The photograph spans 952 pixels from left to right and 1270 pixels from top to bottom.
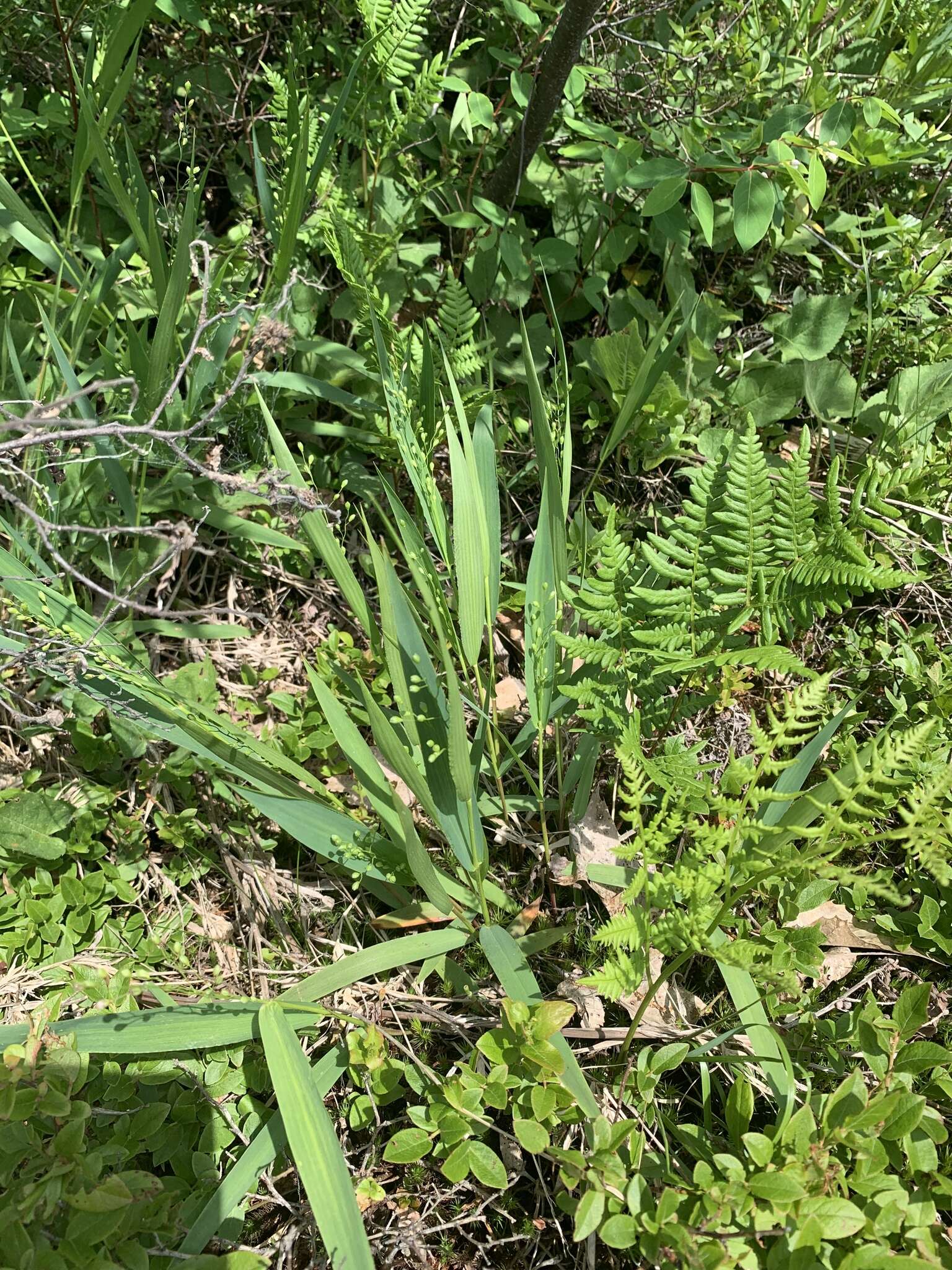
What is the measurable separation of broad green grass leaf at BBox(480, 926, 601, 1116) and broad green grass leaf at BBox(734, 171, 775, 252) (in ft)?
4.33

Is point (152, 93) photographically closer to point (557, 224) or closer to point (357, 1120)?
point (557, 224)

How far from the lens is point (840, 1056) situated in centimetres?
135

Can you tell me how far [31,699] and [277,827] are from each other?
0.52m

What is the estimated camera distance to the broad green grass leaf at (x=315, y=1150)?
103 centimetres

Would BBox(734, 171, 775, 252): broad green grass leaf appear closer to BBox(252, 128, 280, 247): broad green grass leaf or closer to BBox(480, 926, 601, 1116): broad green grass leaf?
BBox(252, 128, 280, 247): broad green grass leaf

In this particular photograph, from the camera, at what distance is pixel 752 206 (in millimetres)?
1643

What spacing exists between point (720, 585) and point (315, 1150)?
1.01 metres

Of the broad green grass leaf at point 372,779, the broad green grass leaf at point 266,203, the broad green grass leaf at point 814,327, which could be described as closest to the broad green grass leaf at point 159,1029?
the broad green grass leaf at point 372,779

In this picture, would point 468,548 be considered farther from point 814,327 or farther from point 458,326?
point 814,327

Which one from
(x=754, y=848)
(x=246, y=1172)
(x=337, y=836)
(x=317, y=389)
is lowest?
(x=246, y=1172)

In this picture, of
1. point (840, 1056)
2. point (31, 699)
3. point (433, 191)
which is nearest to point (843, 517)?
point (840, 1056)

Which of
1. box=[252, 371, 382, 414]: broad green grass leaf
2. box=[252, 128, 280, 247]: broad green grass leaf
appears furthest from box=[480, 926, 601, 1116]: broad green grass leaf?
box=[252, 128, 280, 247]: broad green grass leaf

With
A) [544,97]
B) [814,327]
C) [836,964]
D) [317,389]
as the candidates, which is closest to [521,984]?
[836,964]

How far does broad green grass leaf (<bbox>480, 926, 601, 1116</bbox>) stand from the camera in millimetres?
1207
